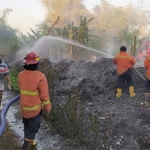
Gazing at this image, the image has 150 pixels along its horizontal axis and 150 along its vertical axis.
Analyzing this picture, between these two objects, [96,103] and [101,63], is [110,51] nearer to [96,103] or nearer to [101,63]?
[101,63]

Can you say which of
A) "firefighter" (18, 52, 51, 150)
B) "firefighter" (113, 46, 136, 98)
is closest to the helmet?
"firefighter" (18, 52, 51, 150)

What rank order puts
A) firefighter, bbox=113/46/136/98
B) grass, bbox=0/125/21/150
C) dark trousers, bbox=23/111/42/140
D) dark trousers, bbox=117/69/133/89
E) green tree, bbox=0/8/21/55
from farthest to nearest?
green tree, bbox=0/8/21/55, dark trousers, bbox=117/69/133/89, firefighter, bbox=113/46/136/98, grass, bbox=0/125/21/150, dark trousers, bbox=23/111/42/140

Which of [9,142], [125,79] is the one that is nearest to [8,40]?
[125,79]

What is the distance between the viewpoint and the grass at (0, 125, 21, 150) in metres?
4.58

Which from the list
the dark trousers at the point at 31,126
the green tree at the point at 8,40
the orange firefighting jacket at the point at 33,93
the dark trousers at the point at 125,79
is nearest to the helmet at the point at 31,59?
the orange firefighting jacket at the point at 33,93

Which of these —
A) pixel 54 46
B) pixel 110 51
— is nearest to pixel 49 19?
pixel 110 51

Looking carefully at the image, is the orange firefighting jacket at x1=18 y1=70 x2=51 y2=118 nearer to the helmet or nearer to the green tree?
the helmet

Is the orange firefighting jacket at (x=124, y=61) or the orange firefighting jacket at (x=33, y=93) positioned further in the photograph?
the orange firefighting jacket at (x=124, y=61)

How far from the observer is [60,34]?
17828 millimetres

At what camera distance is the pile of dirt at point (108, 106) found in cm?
470

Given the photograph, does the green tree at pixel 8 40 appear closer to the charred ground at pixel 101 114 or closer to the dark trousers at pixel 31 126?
the charred ground at pixel 101 114

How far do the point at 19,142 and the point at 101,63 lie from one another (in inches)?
221

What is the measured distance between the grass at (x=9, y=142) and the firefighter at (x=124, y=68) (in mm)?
2988

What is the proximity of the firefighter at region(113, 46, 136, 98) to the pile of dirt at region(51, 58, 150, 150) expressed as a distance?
251 mm
